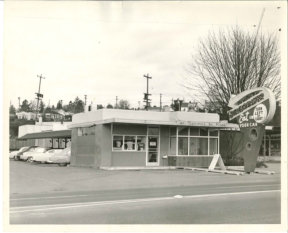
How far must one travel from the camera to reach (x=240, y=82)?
2859cm

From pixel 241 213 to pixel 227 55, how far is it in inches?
830

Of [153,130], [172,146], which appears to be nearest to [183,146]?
[172,146]

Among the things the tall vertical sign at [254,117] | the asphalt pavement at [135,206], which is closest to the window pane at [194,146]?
the tall vertical sign at [254,117]

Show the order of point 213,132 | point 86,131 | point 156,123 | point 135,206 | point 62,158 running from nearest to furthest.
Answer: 1. point 135,206
2. point 156,123
3. point 86,131
4. point 213,132
5. point 62,158

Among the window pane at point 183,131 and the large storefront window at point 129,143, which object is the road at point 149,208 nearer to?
the large storefront window at point 129,143

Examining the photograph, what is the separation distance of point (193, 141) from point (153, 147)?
2461mm

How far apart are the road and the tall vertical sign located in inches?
273

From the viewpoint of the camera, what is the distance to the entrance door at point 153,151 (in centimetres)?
2364

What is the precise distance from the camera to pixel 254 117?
19.2m

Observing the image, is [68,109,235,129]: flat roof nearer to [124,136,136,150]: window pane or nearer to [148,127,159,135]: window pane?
[148,127,159,135]: window pane

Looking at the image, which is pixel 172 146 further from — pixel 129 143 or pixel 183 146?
pixel 129 143

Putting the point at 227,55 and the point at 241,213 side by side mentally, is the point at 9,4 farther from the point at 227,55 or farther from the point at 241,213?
the point at 227,55

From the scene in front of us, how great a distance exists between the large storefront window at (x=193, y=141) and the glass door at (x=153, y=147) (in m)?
0.89

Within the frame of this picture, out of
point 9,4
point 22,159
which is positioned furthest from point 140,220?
point 22,159
